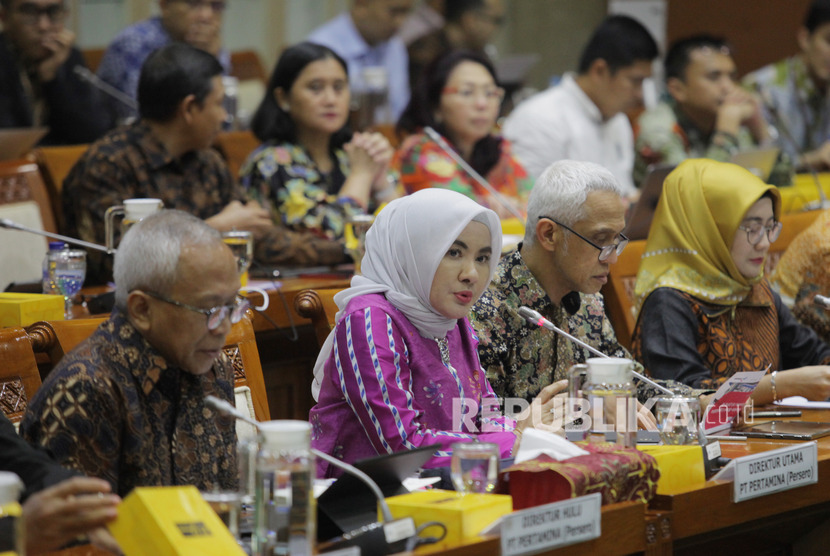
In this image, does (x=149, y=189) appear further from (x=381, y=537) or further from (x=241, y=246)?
(x=381, y=537)

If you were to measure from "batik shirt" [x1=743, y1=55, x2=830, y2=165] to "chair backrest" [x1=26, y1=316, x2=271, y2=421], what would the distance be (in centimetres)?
407

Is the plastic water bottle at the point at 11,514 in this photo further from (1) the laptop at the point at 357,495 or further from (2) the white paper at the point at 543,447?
(2) the white paper at the point at 543,447

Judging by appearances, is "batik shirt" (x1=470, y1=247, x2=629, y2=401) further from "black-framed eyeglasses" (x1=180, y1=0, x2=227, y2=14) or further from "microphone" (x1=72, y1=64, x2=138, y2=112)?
"black-framed eyeglasses" (x1=180, y1=0, x2=227, y2=14)

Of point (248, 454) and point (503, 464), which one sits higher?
point (248, 454)

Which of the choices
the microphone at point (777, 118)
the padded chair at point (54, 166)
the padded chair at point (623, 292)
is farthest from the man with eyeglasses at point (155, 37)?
the microphone at point (777, 118)

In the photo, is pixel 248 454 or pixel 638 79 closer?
pixel 248 454

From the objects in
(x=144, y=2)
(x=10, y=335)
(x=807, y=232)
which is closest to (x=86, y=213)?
(x=10, y=335)

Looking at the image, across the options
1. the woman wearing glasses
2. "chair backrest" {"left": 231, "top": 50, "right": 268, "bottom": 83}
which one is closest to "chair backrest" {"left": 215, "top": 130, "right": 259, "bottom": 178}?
the woman wearing glasses

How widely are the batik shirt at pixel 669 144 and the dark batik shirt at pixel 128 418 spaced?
10.9 ft

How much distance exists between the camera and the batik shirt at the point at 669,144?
4.86 m

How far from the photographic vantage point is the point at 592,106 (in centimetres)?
496

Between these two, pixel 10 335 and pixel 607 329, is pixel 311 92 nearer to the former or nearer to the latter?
pixel 607 329

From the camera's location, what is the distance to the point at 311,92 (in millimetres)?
3775

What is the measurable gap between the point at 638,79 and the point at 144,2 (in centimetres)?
300
